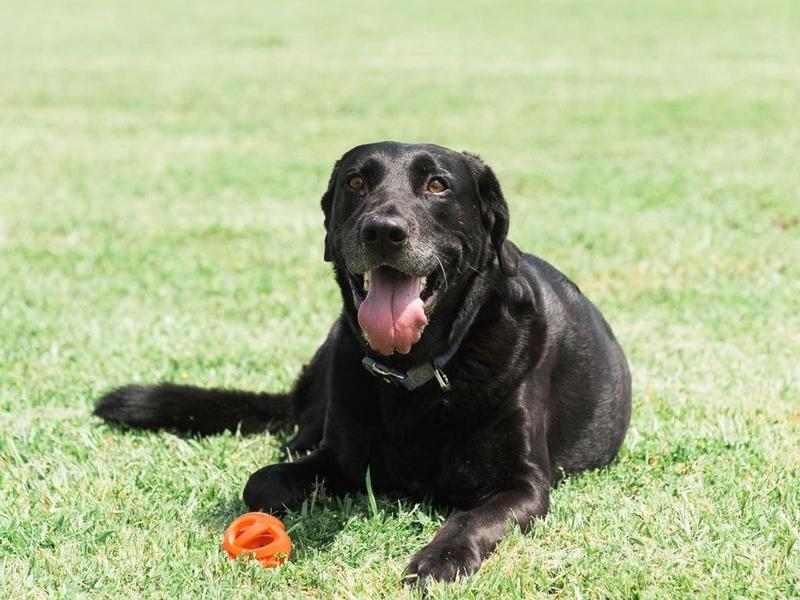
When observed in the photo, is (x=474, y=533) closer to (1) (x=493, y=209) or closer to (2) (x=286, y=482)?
(2) (x=286, y=482)

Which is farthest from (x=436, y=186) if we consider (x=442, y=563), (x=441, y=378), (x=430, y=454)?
(x=442, y=563)

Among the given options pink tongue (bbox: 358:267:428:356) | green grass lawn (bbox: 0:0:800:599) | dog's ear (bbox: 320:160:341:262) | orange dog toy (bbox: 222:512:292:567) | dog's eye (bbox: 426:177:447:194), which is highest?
dog's eye (bbox: 426:177:447:194)

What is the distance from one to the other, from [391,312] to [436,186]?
560 mm

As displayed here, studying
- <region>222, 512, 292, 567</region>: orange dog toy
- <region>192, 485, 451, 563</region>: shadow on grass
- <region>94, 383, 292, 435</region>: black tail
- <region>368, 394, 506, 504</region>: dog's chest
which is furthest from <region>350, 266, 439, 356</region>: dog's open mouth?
<region>94, 383, 292, 435</region>: black tail

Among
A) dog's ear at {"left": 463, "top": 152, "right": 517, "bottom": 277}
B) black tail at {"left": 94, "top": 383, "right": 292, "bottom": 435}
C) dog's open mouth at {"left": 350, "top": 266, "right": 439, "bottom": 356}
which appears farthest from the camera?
black tail at {"left": 94, "top": 383, "right": 292, "bottom": 435}

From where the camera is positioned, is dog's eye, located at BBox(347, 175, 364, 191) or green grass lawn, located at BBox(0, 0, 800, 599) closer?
green grass lawn, located at BBox(0, 0, 800, 599)

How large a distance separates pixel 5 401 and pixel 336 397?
2079 millimetres

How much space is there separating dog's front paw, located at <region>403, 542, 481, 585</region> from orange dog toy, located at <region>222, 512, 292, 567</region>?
445mm

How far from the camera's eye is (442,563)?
3.61m

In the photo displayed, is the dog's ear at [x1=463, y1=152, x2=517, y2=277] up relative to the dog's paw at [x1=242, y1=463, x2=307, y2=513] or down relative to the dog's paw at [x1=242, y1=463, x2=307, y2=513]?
up

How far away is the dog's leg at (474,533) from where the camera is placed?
3.60m

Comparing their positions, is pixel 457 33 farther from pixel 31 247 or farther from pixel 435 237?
pixel 435 237

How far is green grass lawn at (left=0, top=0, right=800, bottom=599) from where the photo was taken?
3.79 m

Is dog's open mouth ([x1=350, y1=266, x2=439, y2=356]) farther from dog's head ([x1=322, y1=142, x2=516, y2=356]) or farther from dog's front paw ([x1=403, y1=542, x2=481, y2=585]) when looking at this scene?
dog's front paw ([x1=403, y1=542, x2=481, y2=585])
